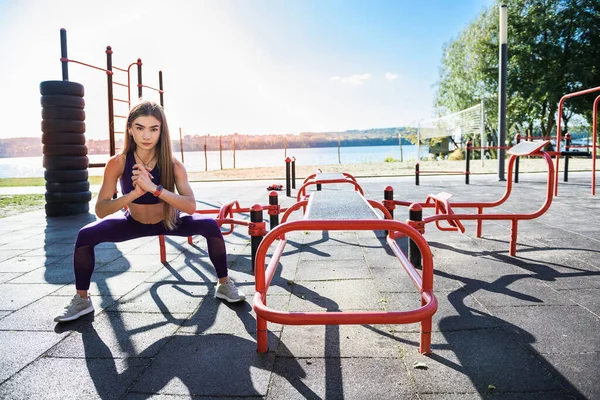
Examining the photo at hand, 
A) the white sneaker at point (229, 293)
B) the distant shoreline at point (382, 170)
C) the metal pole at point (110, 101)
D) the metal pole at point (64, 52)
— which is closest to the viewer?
the white sneaker at point (229, 293)

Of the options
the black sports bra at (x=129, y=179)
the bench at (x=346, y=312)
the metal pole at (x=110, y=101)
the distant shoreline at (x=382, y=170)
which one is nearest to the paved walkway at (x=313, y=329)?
the bench at (x=346, y=312)

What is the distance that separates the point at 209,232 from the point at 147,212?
16.6 inches

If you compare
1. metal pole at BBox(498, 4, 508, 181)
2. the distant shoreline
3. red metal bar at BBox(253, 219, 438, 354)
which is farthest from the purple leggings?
the distant shoreline

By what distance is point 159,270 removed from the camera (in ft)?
12.7

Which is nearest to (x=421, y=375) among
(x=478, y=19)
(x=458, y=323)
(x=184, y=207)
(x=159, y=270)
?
(x=458, y=323)

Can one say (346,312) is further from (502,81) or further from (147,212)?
(502,81)

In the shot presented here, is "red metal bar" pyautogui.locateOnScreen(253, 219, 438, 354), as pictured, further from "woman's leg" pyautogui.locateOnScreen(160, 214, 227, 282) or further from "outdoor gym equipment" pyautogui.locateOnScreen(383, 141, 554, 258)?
"outdoor gym equipment" pyautogui.locateOnScreen(383, 141, 554, 258)

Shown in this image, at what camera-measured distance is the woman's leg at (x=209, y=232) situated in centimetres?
297

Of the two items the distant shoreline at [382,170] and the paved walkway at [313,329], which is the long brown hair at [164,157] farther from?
the distant shoreline at [382,170]

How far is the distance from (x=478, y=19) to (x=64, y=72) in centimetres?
2737

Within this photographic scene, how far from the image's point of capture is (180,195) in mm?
2803

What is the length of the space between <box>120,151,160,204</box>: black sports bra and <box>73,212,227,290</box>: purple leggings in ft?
0.54

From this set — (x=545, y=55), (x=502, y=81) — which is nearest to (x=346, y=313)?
(x=502, y=81)

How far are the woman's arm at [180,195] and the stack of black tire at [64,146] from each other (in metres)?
5.09
